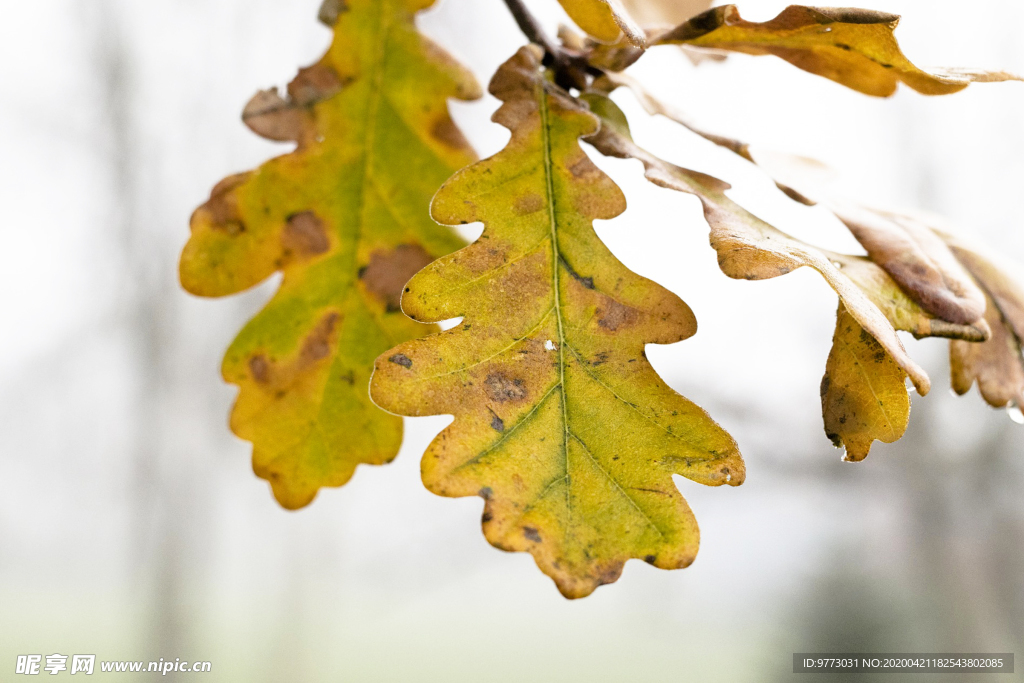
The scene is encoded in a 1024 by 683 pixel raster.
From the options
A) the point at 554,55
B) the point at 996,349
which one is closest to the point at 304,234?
the point at 554,55

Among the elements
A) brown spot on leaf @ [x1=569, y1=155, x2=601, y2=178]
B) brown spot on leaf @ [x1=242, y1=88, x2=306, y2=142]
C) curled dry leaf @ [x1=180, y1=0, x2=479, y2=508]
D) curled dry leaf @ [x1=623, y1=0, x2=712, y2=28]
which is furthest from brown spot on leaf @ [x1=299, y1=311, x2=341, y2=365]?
curled dry leaf @ [x1=623, y1=0, x2=712, y2=28]

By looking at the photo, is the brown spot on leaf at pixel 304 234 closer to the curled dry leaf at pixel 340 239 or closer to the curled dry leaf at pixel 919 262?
the curled dry leaf at pixel 340 239

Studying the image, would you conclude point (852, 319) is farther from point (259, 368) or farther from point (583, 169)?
point (259, 368)

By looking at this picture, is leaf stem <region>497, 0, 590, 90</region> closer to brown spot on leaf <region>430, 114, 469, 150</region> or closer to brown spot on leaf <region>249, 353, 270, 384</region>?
brown spot on leaf <region>430, 114, 469, 150</region>

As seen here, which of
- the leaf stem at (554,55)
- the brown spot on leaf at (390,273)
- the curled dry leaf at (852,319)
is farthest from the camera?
the brown spot on leaf at (390,273)

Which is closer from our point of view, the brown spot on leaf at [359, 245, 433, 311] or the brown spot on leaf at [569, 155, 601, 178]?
the brown spot on leaf at [569, 155, 601, 178]

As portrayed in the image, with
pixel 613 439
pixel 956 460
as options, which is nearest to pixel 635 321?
pixel 613 439

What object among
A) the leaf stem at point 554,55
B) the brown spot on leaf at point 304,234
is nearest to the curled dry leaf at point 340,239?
the brown spot on leaf at point 304,234
